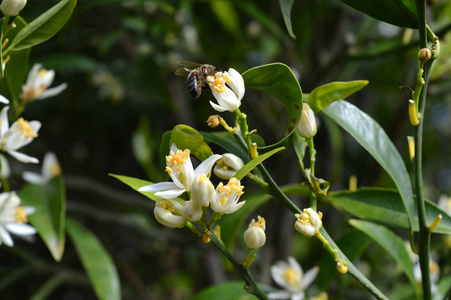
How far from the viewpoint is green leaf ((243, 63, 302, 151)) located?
1.55 feet

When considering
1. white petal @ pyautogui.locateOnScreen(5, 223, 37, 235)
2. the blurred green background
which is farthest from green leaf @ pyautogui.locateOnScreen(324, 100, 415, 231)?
white petal @ pyautogui.locateOnScreen(5, 223, 37, 235)

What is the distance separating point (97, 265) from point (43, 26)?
0.60m

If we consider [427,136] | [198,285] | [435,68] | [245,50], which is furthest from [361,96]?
[198,285]

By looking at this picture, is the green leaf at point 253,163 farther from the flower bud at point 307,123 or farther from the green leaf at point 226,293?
the green leaf at point 226,293

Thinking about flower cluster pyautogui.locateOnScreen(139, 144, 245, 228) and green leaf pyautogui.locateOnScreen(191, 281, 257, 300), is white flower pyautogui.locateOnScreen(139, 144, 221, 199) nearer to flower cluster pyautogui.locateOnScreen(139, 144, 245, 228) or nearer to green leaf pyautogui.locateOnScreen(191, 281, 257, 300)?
flower cluster pyautogui.locateOnScreen(139, 144, 245, 228)

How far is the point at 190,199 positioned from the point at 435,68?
37.3 inches

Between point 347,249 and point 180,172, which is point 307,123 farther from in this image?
point 347,249

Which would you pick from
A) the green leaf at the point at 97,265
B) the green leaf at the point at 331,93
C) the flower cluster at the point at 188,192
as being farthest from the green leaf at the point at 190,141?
the green leaf at the point at 97,265

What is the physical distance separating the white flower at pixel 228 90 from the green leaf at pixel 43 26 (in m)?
0.18

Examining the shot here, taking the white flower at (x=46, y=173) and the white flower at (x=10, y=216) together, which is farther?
the white flower at (x=46, y=173)

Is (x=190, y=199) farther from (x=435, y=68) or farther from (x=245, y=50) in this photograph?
(x=245, y=50)

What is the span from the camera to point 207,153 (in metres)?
0.51

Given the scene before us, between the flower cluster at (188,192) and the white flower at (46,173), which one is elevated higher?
the flower cluster at (188,192)

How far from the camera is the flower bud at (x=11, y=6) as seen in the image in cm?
50
